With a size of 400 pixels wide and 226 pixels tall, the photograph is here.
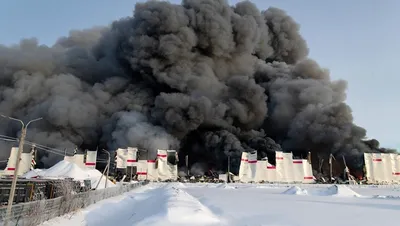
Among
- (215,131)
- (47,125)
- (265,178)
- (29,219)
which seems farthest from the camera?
(215,131)

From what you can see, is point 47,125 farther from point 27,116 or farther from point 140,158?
point 140,158

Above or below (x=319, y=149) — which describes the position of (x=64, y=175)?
below

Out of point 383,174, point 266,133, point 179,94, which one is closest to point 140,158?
point 179,94

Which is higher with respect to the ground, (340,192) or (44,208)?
(340,192)

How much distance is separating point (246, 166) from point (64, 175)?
1537 inches

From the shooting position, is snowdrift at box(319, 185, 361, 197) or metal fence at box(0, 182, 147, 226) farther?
snowdrift at box(319, 185, 361, 197)

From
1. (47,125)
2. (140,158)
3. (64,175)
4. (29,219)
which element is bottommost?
(29,219)

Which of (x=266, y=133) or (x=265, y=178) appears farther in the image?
(x=266, y=133)

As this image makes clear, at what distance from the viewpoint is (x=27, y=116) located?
7594 cm

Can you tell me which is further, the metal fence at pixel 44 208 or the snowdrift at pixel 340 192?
the snowdrift at pixel 340 192

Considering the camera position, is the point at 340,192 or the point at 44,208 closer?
the point at 44,208

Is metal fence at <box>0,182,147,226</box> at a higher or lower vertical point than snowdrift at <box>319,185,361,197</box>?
lower

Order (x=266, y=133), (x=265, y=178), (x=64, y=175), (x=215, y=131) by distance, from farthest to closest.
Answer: (x=266, y=133)
(x=215, y=131)
(x=265, y=178)
(x=64, y=175)

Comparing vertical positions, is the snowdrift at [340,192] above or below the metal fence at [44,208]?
above
